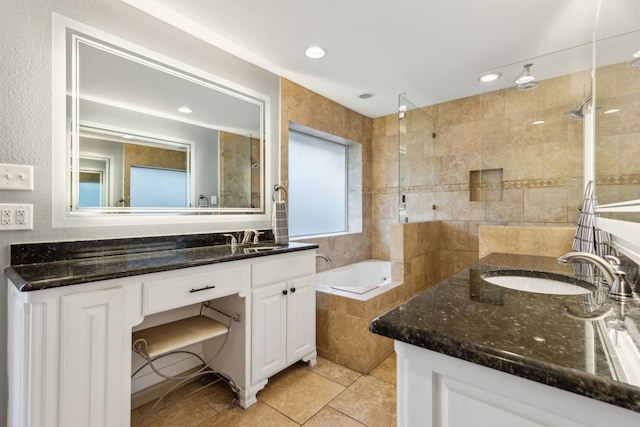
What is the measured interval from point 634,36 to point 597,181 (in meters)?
0.74

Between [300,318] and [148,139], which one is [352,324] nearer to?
[300,318]

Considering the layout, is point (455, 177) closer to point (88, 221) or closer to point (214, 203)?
point (214, 203)

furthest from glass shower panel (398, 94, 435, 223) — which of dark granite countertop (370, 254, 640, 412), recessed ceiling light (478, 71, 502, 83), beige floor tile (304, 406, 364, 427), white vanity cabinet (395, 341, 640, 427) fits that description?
white vanity cabinet (395, 341, 640, 427)

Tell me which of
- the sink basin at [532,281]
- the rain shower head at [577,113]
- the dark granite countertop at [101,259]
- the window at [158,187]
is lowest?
the sink basin at [532,281]

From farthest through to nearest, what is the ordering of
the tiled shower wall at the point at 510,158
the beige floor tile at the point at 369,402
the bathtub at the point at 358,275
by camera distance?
the bathtub at the point at 358,275
the tiled shower wall at the point at 510,158
the beige floor tile at the point at 369,402

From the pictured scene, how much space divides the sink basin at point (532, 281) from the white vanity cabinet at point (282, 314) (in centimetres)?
117

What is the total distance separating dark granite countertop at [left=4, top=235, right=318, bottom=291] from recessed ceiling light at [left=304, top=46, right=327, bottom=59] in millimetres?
1492

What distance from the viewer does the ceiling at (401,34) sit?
173cm

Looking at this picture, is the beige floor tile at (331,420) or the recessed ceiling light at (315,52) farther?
the recessed ceiling light at (315,52)

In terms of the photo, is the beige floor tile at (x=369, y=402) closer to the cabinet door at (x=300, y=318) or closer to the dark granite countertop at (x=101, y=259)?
the cabinet door at (x=300, y=318)

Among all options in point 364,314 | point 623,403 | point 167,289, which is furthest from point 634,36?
point 167,289

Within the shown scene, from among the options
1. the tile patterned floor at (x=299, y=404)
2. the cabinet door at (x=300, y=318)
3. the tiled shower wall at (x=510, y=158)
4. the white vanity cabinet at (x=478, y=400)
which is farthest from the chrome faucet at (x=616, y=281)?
the tiled shower wall at (x=510, y=158)

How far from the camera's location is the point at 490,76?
2.57 meters

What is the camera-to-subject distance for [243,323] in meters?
1.71
